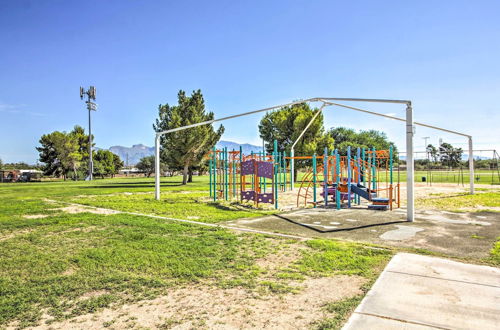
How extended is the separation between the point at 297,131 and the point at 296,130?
0.23 metres

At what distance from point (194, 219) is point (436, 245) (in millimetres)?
6686

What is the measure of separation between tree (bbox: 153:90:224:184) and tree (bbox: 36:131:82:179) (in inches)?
1201

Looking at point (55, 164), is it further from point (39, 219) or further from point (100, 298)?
point (100, 298)

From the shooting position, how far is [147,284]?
441 cm

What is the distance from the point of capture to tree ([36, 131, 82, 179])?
5483cm

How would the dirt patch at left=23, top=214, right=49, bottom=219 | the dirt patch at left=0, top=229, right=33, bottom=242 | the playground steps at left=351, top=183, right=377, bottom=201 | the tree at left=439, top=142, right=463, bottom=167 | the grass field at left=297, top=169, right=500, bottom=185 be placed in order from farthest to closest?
1. the grass field at left=297, top=169, right=500, bottom=185
2. the tree at left=439, top=142, right=463, bottom=167
3. the playground steps at left=351, top=183, right=377, bottom=201
4. the dirt patch at left=23, top=214, right=49, bottom=219
5. the dirt patch at left=0, top=229, right=33, bottom=242

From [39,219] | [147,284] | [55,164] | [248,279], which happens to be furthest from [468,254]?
[55,164]

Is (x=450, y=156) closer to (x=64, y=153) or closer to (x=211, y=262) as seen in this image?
(x=211, y=262)

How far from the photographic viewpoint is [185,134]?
30406 mm

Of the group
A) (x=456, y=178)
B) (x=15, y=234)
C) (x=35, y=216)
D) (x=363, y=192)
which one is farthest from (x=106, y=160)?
(x=363, y=192)

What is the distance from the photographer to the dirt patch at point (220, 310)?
3.30 metres

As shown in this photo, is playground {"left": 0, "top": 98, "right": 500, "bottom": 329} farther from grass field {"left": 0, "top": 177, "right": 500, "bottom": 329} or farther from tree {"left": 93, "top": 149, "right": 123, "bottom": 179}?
tree {"left": 93, "top": 149, "right": 123, "bottom": 179}

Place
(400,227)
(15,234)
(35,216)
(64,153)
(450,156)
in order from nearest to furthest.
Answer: (15,234)
(400,227)
(35,216)
(64,153)
(450,156)

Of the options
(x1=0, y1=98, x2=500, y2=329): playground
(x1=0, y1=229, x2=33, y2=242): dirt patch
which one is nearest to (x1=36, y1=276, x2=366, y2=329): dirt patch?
(x1=0, y1=98, x2=500, y2=329): playground
